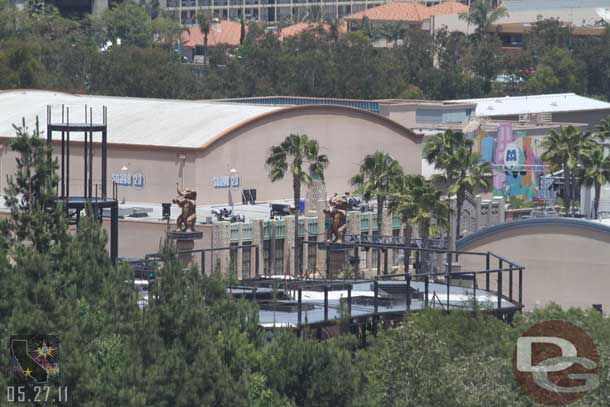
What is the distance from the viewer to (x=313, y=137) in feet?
350

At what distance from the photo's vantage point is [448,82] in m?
195

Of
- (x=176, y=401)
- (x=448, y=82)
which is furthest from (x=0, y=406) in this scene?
(x=448, y=82)

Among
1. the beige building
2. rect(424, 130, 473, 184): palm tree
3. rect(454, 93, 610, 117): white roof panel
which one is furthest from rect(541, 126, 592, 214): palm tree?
rect(454, 93, 610, 117): white roof panel

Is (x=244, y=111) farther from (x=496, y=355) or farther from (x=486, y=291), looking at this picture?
(x=496, y=355)

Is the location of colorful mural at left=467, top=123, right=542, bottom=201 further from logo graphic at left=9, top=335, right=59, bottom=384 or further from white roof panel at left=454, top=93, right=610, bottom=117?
logo graphic at left=9, top=335, right=59, bottom=384

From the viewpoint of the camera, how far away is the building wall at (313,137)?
330 ft

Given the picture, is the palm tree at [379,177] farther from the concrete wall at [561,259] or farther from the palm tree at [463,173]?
the concrete wall at [561,259]

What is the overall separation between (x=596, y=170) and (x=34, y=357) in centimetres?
5629

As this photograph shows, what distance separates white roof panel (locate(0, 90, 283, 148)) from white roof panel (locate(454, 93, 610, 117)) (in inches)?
1887

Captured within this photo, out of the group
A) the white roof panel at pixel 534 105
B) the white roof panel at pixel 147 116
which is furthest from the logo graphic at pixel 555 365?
the white roof panel at pixel 534 105

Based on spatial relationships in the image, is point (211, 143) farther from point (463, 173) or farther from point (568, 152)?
point (568, 152)

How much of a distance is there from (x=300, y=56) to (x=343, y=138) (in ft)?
247

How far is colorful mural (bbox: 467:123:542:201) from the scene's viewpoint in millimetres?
123062
